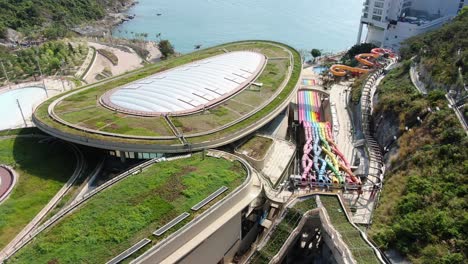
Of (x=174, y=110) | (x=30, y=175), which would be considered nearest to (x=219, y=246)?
(x=174, y=110)

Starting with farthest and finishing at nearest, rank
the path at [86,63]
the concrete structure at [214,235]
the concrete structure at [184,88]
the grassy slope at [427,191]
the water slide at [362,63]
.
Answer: the path at [86,63] → the water slide at [362,63] → the concrete structure at [184,88] → the concrete structure at [214,235] → the grassy slope at [427,191]

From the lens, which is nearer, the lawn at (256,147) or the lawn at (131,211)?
the lawn at (131,211)

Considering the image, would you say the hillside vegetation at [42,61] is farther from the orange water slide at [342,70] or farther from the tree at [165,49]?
the orange water slide at [342,70]

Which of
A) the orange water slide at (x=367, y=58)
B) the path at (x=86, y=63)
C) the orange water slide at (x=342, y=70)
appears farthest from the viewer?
the path at (x=86, y=63)

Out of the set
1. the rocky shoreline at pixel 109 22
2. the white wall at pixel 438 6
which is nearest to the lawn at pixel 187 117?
the white wall at pixel 438 6

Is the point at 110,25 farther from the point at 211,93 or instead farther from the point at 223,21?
the point at 211,93

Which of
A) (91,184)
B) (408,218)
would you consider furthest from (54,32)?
(408,218)

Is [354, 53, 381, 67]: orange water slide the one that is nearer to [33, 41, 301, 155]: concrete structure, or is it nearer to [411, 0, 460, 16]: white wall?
[33, 41, 301, 155]: concrete structure
